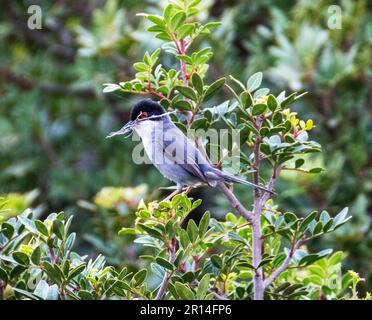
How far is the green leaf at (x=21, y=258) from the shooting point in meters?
2.77

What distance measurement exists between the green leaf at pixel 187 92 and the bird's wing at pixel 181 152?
1.62 feet

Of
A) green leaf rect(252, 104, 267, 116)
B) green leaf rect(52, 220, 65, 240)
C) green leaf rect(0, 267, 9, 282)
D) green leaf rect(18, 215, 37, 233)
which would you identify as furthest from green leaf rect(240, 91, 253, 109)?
green leaf rect(0, 267, 9, 282)

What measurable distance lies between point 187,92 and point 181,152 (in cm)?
81

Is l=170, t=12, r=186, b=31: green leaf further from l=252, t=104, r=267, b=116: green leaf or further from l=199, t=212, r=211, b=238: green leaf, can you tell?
l=199, t=212, r=211, b=238: green leaf

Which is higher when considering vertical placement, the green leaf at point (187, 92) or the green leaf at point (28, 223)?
the green leaf at point (187, 92)

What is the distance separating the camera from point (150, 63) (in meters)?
2.92

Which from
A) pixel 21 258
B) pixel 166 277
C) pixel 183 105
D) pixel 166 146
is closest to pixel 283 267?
pixel 166 277

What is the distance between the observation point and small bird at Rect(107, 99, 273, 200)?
350 centimetres

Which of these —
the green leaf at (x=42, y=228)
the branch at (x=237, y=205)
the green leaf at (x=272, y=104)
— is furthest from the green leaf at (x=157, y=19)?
the green leaf at (x=42, y=228)

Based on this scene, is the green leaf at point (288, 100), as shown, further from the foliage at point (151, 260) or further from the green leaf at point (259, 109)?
the foliage at point (151, 260)

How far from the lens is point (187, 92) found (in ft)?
9.25

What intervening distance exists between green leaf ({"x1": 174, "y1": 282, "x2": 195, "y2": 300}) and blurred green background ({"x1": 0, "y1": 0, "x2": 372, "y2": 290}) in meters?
1.83

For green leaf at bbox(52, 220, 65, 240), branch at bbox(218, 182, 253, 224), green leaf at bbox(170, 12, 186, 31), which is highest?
green leaf at bbox(170, 12, 186, 31)
